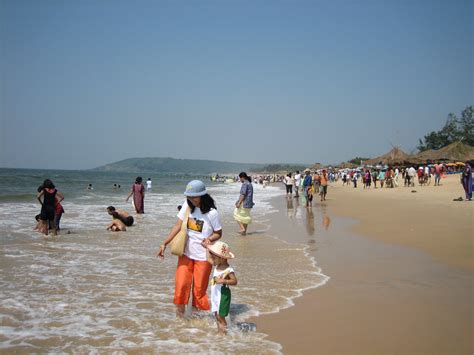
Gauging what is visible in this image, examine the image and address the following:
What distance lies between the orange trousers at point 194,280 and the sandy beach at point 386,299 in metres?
0.70

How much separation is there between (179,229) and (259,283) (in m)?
2.06

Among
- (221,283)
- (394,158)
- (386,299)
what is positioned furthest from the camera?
(394,158)

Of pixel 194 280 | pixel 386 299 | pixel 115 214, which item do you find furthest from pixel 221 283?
pixel 115 214

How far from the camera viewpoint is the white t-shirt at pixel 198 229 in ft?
14.6

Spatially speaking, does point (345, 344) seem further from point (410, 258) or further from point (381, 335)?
point (410, 258)

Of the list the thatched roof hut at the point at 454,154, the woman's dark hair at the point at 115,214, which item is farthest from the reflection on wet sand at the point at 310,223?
the thatched roof hut at the point at 454,154

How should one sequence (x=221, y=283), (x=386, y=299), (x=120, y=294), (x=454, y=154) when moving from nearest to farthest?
1. (x=221, y=283)
2. (x=386, y=299)
3. (x=120, y=294)
4. (x=454, y=154)

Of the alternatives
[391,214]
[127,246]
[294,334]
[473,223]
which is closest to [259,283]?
[294,334]

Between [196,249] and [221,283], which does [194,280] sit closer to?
[196,249]

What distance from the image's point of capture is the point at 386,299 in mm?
5059

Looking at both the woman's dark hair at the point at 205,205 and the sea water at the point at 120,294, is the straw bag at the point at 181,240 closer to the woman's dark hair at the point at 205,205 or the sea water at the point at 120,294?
the woman's dark hair at the point at 205,205

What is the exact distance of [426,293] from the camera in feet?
17.2

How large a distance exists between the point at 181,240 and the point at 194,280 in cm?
46

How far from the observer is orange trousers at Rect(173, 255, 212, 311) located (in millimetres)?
4418
